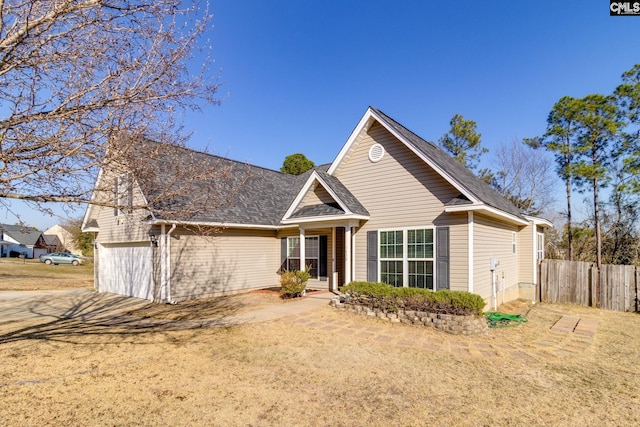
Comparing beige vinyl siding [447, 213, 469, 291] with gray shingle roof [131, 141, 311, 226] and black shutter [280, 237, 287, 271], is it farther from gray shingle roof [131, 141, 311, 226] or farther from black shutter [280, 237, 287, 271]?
black shutter [280, 237, 287, 271]

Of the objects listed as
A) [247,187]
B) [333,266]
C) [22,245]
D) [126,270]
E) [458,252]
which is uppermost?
[247,187]

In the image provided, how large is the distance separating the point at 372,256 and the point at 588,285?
9079 mm

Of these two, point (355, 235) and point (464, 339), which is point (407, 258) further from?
point (464, 339)

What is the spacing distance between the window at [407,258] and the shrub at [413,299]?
986 millimetres

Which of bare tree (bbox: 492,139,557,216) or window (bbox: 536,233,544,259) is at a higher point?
bare tree (bbox: 492,139,557,216)

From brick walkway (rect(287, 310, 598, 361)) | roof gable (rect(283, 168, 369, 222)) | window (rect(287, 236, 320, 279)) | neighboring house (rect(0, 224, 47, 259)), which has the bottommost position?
neighboring house (rect(0, 224, 47, 259))

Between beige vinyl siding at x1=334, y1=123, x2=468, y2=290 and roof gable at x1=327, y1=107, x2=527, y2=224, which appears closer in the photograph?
roof gable at x1=327, y1=107, x2=527, y2=224

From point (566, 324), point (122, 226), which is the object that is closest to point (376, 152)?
point (566, 324)

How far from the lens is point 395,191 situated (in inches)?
437

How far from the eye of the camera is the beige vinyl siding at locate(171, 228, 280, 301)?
492 inches

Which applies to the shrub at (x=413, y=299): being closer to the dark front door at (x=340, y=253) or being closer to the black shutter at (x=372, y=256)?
the black shutter at (x=372, y=256)

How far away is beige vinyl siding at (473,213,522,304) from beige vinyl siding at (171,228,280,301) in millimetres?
8778

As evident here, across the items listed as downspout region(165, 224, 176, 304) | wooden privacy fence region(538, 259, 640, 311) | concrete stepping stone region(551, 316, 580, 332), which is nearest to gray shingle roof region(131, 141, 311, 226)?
downspout region(165, 224, 176, 304)

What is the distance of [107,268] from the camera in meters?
15.5
